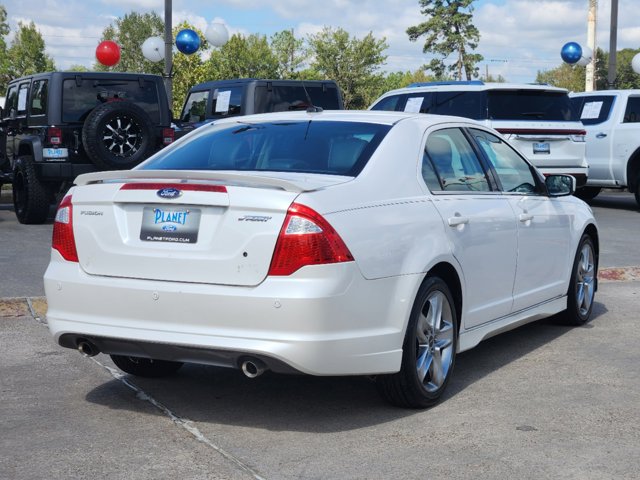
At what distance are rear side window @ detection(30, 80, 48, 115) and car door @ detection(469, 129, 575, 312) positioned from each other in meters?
8.55

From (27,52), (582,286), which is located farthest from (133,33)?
(582,286)

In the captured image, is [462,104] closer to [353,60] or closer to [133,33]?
[353,60]

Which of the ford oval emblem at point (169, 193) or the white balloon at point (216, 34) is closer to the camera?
the ford oval emblem at point (169, 193)

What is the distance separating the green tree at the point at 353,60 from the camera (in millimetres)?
76750

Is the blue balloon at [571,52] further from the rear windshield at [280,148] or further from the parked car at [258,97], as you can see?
the rear windshield at [280,148]

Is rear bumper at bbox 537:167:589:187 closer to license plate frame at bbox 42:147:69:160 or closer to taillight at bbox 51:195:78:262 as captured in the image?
license plate frame at bbox 42:147:69:160

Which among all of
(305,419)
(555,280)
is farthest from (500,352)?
(305,419)

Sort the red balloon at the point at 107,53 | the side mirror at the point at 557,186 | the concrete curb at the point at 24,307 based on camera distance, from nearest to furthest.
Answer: the side mirror at the point at 557,186, the concrete curb at the point at 24,307, the red balloon at the point at 107,53

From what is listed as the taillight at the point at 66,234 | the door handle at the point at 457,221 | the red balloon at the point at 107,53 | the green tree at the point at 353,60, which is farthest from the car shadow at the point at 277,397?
the green tree at the point at 353,60

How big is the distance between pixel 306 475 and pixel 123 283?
4.42ft

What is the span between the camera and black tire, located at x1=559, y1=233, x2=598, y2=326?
770 cm

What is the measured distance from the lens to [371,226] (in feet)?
16.5

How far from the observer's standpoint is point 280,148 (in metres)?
5.78

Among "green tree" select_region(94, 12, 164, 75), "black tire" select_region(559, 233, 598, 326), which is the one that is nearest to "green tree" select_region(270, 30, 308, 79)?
"green tree" select_region(94, 12, 164, 75)
